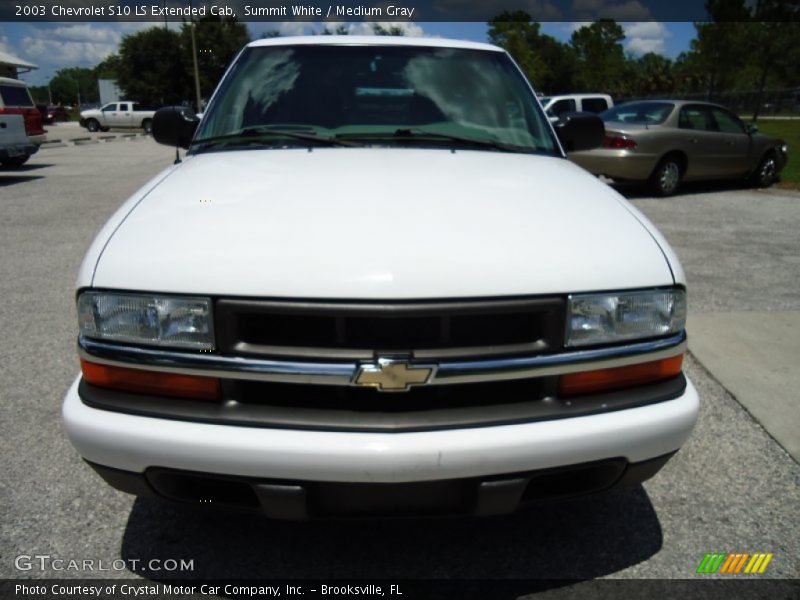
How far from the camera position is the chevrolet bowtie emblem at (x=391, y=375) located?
5.60 feet

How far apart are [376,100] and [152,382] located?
69.1 inches

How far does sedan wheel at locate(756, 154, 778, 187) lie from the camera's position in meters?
12.1

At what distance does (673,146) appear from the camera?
1055 centimetres

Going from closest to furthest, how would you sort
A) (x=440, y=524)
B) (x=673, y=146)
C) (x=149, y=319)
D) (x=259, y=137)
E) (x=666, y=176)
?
(x=149, y=319), (x=440, y=524), (x=259, y=137), (x=673, y=146), (x=666, y=176)

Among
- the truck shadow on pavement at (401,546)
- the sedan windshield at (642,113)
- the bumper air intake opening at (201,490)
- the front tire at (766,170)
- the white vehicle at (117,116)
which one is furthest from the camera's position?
the white vehicle at (117,116)

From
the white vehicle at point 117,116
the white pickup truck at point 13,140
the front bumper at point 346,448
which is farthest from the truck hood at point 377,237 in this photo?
the white vehicle at point 117,116

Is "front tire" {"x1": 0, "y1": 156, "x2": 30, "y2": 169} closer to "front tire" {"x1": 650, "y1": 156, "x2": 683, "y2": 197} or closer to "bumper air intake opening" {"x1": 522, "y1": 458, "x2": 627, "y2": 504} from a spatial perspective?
"front tire" {"x1": 650, "y1": 156, "x2": 683, "y2": 197}

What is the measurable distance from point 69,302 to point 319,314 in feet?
13.5

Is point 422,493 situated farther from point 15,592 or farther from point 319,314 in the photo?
point 15,592

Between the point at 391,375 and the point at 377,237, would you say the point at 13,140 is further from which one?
the point at 391,375

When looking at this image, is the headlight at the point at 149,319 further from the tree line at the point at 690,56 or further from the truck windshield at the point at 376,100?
the tree line at the point at 690,56

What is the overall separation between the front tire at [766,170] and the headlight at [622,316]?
39.2ft

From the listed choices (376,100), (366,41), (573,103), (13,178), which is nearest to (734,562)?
(376,100)

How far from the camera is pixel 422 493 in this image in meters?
1.78
